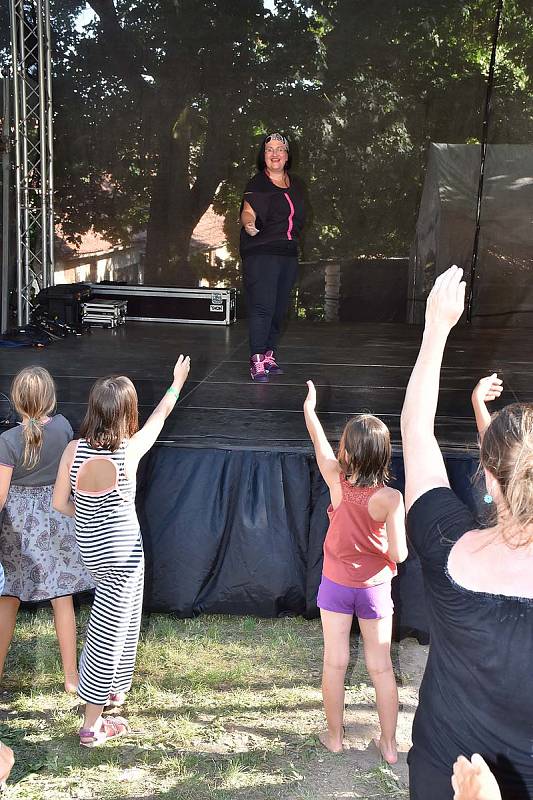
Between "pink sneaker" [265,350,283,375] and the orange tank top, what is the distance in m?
2.58

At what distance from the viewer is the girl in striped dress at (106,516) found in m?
2.33

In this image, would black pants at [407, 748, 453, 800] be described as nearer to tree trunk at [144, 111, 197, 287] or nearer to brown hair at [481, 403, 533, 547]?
brown hair at [481, 403, 533, 547]

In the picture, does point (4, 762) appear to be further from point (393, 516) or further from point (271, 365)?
point (271, 365)

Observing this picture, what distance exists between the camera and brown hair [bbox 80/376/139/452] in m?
2.31

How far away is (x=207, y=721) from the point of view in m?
2.57

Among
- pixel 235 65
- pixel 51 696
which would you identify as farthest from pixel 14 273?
pixel 51 696

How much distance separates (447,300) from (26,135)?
20.4ft

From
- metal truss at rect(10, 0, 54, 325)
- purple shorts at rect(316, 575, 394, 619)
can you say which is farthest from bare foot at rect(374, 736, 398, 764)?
metal truss at rect(10, 0, 54, 325)

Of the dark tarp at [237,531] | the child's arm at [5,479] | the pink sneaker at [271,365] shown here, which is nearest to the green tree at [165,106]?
the pink sneaker at [271,365]

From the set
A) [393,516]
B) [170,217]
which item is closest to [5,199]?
[170,217]

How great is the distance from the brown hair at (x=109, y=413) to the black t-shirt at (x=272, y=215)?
2.34 meters

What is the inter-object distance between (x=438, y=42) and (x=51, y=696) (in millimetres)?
7003

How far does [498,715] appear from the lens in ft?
3.45

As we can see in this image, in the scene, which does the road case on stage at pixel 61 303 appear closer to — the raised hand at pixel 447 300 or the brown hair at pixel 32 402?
the brown hair at pixel 32 402
